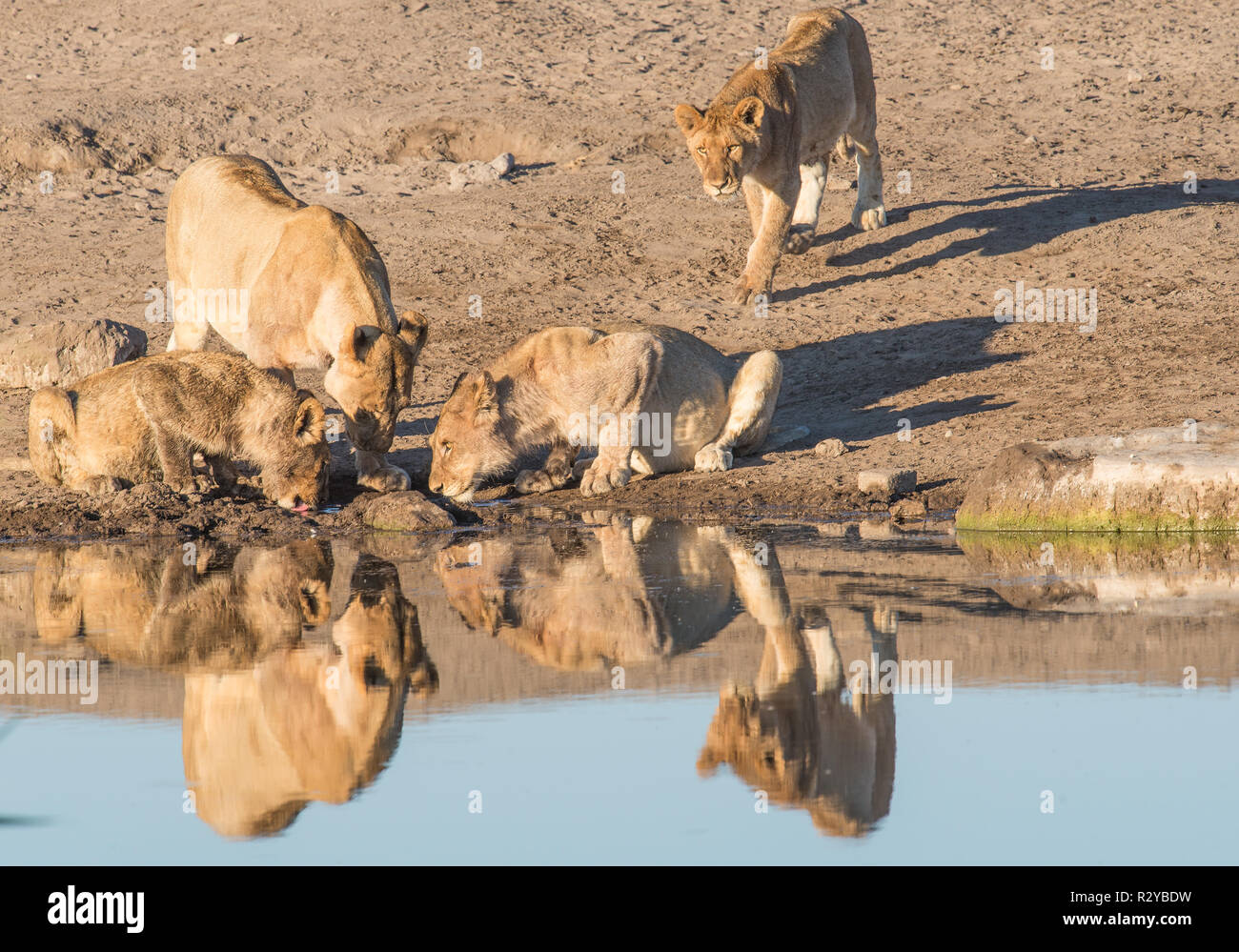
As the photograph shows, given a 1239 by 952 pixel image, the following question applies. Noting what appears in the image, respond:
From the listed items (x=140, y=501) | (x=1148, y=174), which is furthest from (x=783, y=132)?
(x=140, y=501)

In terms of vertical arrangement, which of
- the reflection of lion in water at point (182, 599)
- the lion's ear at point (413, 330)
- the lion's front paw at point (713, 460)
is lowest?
the reflection of lion in water at point (182, 599)

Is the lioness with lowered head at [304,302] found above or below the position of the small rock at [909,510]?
above

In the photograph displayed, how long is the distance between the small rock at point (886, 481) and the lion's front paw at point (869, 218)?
7.27m

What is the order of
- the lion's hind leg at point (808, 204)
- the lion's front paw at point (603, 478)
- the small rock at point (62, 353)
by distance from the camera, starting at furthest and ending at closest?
1. the lion's hind leg at point (808, 204)
2. the small rock at point (62, 353)
3. the lion's front paw at point (603, 478)

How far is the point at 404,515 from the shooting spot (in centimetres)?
1010

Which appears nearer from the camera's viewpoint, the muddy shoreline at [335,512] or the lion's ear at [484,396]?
the muddy shoreline at [335,512]

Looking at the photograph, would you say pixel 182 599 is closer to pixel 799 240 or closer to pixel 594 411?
pixel 594 411

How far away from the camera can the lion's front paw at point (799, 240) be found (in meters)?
16.4

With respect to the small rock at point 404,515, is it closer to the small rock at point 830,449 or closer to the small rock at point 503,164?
the small rock at point 830,449

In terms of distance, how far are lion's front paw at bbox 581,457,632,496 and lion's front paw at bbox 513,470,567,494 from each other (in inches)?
8.4

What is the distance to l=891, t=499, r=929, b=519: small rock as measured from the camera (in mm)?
9977

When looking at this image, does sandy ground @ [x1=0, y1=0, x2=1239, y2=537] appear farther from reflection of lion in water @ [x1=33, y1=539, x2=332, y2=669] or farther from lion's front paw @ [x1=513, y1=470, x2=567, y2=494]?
reflection of lion in water @ [x1=33, y1=539, x2=332, y2=669]

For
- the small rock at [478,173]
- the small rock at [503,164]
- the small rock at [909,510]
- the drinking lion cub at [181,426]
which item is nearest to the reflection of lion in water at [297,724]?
the drinking lion cub at [181,426]

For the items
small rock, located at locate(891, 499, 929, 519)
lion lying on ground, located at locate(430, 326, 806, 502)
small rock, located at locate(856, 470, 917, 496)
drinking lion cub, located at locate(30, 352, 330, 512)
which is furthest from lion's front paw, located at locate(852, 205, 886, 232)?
drinking lion cub, located at locate(30, 352, 330, 512)
